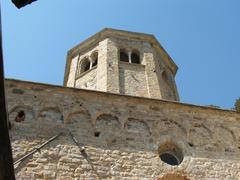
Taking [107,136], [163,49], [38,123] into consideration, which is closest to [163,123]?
[107,136]

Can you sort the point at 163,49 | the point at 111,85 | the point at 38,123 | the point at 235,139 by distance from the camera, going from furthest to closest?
the point at 163,49 → the point at 111,85 → the point at 235,139 → the point at 38,123

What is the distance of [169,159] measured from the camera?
8.68m

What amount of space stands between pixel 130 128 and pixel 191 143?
1.78m

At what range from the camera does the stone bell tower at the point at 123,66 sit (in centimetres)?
1308

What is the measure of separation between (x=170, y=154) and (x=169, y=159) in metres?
0.16

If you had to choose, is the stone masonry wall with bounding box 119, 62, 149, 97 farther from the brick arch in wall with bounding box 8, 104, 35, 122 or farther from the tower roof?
the brick arch in wall with bounding box 8, 104, 35, 122

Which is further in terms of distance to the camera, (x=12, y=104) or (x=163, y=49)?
(x=163, y=49)

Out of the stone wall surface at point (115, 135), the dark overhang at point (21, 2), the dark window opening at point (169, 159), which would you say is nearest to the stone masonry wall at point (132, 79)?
the stone wall surface at point (115, 135)

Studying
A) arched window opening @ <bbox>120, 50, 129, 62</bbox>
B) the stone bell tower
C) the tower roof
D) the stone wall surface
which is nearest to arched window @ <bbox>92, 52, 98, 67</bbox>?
the stone bell tower

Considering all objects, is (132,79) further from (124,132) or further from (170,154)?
(170,154)

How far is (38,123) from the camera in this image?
27.2ft

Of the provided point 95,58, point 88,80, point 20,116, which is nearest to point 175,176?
point 20,116

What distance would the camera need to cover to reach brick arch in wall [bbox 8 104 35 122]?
8266 millimetres

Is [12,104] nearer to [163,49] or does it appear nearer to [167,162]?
[167,162]
